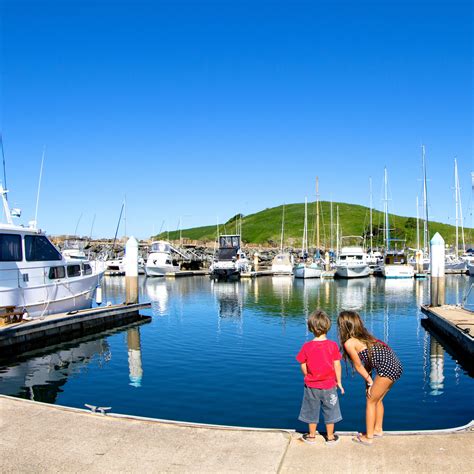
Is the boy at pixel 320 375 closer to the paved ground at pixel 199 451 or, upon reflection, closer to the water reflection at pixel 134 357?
the paved ground at pixel 199 451

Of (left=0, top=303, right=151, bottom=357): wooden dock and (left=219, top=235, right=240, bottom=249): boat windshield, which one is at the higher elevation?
(left=219, top=235, right=240, bottom=249): boat windshield

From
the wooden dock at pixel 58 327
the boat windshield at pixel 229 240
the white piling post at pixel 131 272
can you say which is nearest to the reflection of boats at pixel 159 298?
the white piling post at pixel 131 272

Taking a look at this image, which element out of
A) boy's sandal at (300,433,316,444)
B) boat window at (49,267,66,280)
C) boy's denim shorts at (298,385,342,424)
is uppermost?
boat window at (49,267,66,280)

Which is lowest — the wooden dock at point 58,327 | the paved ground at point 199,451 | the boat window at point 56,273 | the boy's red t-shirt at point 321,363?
the wooden dock at point 58,327

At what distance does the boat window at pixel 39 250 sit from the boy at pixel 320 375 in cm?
1876

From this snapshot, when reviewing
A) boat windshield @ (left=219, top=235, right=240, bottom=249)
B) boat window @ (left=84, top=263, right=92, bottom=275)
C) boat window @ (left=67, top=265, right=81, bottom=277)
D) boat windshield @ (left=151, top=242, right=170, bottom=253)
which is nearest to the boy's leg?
boat window @ (left=67, top=265, right=81, bottom=277)

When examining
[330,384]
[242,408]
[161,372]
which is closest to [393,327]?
[161,372]

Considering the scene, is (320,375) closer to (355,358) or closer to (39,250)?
(355,358)

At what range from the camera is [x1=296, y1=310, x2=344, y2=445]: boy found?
7504mm

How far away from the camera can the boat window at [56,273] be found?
994 inches

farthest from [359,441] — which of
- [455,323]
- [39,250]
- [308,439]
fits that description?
[39,250]

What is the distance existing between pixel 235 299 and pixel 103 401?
31.1m

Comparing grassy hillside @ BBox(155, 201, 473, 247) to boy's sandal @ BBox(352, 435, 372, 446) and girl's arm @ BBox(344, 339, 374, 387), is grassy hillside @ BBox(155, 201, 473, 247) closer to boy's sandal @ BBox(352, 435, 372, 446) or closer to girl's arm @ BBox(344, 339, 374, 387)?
boy's sandal @ BBox(352, 435, 372, 446)

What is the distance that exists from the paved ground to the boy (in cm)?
30
